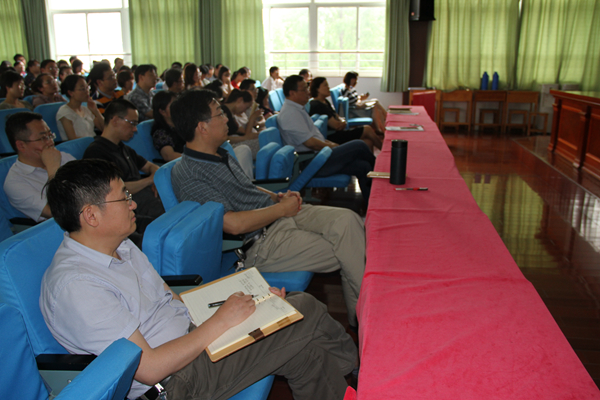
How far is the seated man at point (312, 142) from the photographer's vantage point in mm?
3574

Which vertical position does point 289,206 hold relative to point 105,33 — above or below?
below

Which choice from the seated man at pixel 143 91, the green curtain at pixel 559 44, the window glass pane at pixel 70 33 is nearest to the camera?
the seated man at pixel 143 91

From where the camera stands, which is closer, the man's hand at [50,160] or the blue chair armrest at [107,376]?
the blue chair armrest at [107,376]

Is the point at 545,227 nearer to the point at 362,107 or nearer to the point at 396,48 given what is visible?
the point at 362,107

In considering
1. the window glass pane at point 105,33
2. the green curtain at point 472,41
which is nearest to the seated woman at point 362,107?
the green curtain at point 472,41

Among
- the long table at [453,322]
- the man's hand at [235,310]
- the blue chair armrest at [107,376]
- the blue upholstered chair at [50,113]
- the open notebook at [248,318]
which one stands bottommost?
the open notebook at [248,318]

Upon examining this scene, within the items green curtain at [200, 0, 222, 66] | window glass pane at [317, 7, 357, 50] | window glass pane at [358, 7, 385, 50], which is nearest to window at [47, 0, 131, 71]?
green curtain at [200, 0, 222, 66]

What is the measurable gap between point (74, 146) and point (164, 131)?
2.67 feet

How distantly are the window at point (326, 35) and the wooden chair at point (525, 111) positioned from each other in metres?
2.70

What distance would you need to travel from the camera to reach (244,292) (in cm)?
136

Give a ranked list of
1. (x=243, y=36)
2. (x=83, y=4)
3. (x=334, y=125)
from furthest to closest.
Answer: (x=83, y=4) < (x=243, y=36) < (x=334, y=125)

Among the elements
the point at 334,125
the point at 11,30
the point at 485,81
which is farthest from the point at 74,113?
the point at 11,30

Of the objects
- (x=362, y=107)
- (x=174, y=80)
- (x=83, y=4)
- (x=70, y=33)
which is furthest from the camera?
(x=70, y=33)

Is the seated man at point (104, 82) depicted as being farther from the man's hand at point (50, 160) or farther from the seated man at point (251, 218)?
the seated man at point (251, 218)
